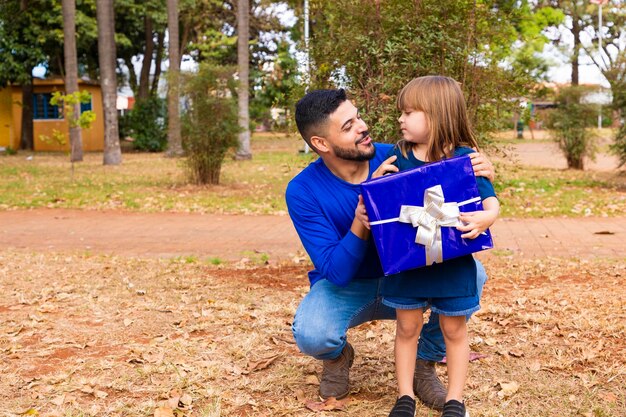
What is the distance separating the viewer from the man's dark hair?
12.1 ft

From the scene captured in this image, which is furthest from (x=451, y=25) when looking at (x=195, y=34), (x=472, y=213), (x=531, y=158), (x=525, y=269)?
(x=195, y=34)

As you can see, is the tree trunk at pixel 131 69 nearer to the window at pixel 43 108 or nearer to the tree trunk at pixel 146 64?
the tree trunk at pixel 146 64

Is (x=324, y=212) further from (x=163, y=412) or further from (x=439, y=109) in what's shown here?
(x=163, y=412)

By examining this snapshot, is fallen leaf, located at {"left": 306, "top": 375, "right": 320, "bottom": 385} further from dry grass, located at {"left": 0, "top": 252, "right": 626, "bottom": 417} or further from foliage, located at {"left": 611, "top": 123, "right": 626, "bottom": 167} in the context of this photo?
foliage, located at {"left": 611, "top": 123, "right": 626, "bottom": 167}

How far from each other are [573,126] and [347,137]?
52.3 feet

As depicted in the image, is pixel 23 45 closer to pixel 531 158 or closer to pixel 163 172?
pixel 163 172

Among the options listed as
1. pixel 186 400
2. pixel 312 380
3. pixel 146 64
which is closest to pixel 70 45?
pixel 146 64

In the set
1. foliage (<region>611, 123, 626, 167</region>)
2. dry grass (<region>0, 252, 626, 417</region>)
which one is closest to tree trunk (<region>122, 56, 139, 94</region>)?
foliage (<region>611, 123, 626, 167</region>)

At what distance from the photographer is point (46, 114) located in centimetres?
3375

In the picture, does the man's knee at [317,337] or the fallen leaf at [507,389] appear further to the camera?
the fallen leaf at [507,389]

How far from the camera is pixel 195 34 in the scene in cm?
3772

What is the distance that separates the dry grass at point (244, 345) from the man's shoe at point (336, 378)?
0.29 ft

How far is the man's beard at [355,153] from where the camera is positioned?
3676 mm


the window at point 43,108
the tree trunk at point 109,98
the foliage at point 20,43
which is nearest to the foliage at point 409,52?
the tree trunk at point 109,98
